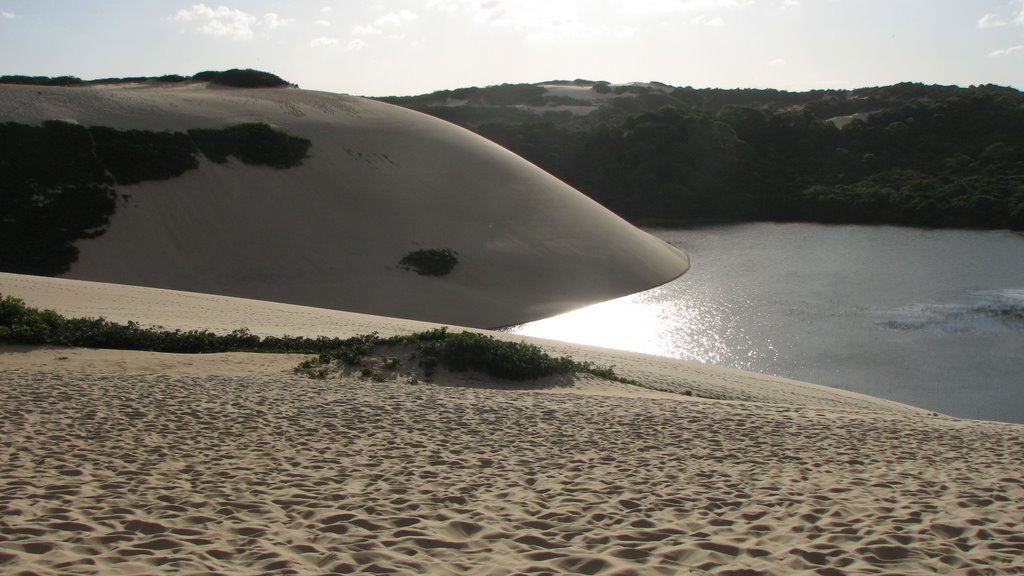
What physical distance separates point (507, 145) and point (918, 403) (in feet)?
201

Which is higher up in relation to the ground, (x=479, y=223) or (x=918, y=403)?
(x=479, y=223)

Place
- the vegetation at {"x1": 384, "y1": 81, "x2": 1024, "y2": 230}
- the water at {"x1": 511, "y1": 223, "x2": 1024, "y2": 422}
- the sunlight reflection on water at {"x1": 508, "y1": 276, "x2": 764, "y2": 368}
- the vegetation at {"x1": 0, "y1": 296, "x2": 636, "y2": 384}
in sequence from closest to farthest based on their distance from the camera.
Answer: the vegetation at {"x1": 0, "y1": 296, "x2": 636, "y2": 384} < the water at {"x1": 511, "y1": 223, "x2": 1024, "y2": 422} < the sunlight reflection on water at {"x1": 508, "y1": 276, "x2": 764, "y2": 368} < the vegetation at {"x1": 384, "y1": 81, "x2": 1024, "y2": 230}

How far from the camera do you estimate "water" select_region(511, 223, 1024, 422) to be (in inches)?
869

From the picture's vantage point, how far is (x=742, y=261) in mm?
44656

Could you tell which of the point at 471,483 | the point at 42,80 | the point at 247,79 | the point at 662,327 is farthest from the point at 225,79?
the point at 471,483

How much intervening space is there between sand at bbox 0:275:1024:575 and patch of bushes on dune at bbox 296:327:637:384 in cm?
212

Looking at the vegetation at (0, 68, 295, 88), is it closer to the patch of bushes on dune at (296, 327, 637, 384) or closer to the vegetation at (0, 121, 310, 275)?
the vegetation at (0, 121, 310, 275)

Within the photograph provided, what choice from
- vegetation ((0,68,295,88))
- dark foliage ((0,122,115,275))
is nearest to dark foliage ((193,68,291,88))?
vegetation ((0,68,295,88))

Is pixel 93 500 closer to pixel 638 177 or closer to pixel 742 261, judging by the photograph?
pixel 742 261

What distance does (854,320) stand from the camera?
29078 millimetres

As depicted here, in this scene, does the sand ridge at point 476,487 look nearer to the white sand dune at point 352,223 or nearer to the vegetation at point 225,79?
the white sand dune at point 352,223

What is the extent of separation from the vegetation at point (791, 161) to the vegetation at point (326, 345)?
178ft

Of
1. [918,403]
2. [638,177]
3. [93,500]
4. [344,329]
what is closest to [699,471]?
[93,500]

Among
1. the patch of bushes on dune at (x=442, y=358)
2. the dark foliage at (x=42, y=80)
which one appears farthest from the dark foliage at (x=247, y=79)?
the patch of bushes on dune at (x=442, y=358)
